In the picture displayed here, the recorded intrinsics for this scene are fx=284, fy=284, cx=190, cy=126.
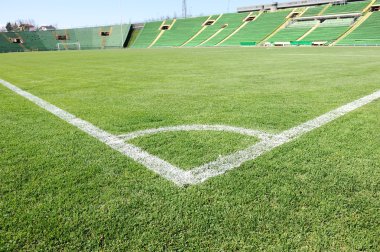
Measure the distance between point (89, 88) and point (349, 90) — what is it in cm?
580

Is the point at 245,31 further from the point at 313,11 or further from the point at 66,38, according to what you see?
the point at 66,38

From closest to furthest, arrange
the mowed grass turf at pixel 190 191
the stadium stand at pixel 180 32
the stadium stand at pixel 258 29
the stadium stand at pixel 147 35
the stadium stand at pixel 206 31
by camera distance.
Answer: the mowed grass turf at pixel 190 191 < the stadium stand at pixel 258 29 < the stadium stand at pixel 206 31 < the stadium stand at pixel 180 32 < the stadium stand at pixel 147 35

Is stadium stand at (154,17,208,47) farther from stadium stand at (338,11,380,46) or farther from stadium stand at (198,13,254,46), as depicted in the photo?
stadium stand at (338,11,380,46)

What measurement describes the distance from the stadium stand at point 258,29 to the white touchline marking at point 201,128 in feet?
154

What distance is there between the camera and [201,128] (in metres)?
3.55

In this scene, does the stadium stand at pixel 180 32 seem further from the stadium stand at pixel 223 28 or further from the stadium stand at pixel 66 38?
the stadium stand at pixel 66 38

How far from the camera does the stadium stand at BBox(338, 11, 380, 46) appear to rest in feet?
118

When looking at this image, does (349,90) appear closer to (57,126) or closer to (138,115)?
(138,115)

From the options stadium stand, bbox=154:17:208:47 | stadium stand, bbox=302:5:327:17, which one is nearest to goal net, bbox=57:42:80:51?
stadium stand, bbox=154:17:208:47

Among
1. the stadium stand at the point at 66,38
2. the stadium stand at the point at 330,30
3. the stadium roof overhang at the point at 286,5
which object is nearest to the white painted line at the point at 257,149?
the stadium stand at the point at 330,30

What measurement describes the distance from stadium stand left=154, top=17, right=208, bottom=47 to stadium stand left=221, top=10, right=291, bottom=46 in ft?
36.8

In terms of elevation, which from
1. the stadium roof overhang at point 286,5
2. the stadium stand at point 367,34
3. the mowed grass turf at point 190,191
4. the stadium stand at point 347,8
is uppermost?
the stadium roof overhang at point 286,5

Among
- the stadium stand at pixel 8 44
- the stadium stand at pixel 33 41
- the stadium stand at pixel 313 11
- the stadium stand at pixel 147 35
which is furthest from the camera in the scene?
the stadium stand at pixel 33 41

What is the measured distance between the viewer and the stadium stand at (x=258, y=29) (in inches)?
1933
